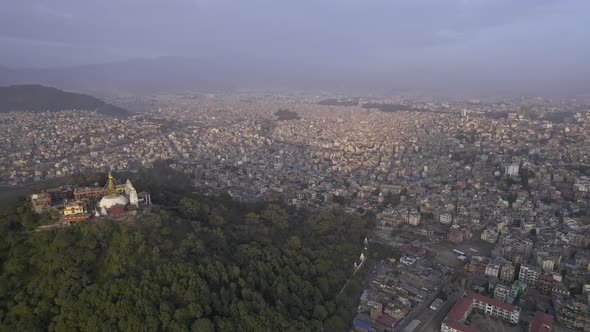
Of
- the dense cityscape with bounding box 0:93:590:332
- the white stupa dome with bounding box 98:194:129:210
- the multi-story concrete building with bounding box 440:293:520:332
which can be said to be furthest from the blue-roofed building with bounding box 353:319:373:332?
the white stupa dome with bounding box 98:194:129:210

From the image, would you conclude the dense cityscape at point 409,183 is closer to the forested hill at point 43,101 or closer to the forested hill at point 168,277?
the forested hill at point 168,277

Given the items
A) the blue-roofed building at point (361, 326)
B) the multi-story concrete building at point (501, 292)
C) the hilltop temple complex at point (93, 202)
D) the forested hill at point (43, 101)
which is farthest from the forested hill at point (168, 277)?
the forested hill at point (43, 101)

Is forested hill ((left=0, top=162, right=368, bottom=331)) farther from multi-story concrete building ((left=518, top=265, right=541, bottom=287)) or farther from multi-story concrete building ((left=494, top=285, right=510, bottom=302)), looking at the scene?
multi-story concrete building ((left=518, top=265, right=541, bottom=287))

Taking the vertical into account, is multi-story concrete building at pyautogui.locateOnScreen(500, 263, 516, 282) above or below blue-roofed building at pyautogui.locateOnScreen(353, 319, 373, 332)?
above

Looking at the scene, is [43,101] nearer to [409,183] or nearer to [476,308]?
[409,183]

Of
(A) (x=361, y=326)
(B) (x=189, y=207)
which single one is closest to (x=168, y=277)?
(B) (x=189, y=207)

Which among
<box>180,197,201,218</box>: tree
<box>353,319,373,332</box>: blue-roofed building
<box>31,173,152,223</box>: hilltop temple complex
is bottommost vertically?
<box>353,319,373,332</box>: blue-roofed building
